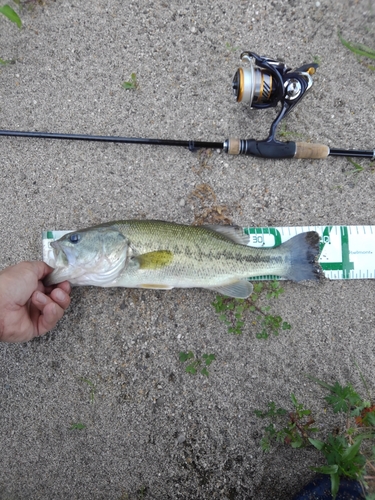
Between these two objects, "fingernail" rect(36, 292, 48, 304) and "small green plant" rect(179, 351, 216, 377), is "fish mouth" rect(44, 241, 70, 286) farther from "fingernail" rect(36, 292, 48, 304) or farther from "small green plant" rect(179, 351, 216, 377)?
"small green plant" rect(179, 351, 216, 377)

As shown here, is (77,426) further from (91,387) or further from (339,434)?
(339,434)

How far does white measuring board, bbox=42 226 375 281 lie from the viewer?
3.05 metres

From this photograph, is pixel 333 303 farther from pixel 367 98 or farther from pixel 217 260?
pixel 367 98

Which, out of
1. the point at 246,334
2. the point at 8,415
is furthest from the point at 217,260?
the point at 8,415

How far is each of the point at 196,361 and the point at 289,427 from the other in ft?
2.89

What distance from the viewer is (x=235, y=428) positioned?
2.92 metres

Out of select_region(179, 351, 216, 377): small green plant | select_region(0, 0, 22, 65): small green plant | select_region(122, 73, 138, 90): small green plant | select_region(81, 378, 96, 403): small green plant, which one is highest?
select_region(0, 0, 22, 65): small green plant

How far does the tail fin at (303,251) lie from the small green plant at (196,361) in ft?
3.09

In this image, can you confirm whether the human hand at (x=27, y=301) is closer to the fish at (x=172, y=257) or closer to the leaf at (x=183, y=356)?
the fish at (x=172, y=257)

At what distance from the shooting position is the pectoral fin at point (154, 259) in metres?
2.57

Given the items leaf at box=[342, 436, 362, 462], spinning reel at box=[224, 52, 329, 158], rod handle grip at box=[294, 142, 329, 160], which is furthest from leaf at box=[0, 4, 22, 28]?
leaf at box=[342, 436, 362, 462]

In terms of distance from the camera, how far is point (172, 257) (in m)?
2.59

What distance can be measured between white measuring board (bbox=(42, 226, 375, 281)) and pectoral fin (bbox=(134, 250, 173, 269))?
2.65 ft

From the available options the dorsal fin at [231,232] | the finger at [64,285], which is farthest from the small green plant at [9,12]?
the dorsal fin at [231,232]
